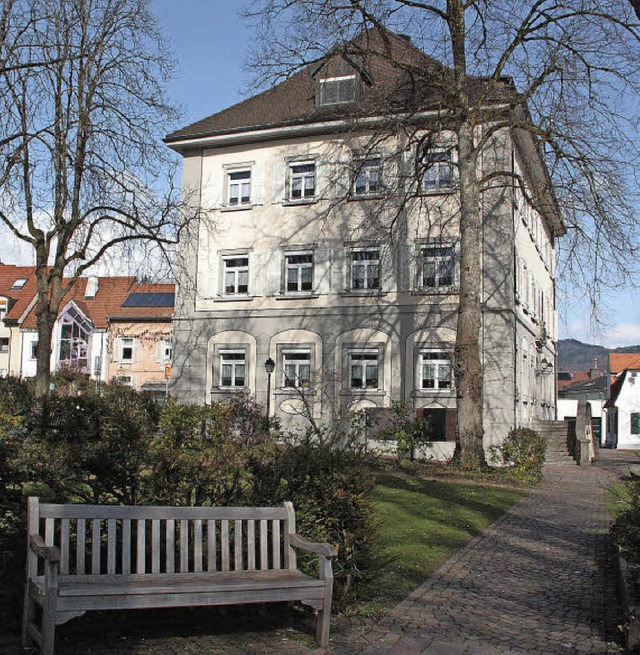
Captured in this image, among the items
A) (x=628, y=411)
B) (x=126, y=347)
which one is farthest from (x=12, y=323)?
(x=628, y=411)

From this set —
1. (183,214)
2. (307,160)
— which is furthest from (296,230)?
(183,214)

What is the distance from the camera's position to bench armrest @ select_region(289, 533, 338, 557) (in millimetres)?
5664

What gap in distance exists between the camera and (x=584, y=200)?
1823 centimetres

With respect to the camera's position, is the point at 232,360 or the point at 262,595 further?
the point at 232,360

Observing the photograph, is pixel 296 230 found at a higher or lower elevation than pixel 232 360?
higher

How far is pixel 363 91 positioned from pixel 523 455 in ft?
49.0

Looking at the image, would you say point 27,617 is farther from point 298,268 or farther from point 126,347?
point 126,347

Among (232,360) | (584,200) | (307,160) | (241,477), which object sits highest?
(307,160)

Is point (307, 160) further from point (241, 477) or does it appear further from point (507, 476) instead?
point (241, 477)

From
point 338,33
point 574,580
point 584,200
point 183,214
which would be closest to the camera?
point 574,580

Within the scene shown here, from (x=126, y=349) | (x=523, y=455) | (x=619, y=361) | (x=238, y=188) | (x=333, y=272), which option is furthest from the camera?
(x=619, y=361)

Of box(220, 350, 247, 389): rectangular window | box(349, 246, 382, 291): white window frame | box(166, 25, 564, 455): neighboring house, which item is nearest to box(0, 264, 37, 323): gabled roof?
box(166, 25, 564, 455): neighboring house

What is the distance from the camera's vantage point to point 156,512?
18.0ft

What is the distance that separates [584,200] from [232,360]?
15435 mm
